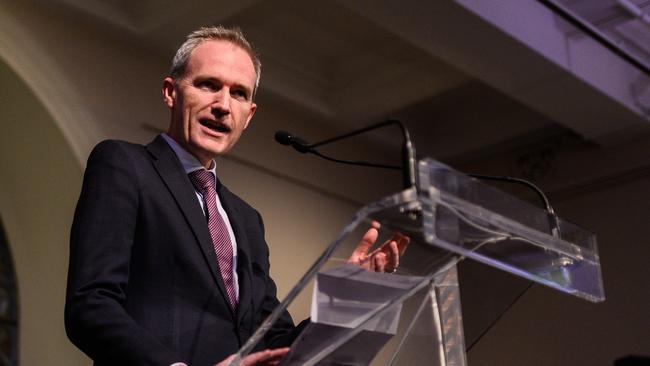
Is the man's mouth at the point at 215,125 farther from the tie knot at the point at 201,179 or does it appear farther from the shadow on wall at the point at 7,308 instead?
the shadow on wall at the point at 7,308

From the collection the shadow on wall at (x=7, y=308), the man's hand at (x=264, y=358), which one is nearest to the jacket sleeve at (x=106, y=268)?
the man's hand at (x=264, y=358)

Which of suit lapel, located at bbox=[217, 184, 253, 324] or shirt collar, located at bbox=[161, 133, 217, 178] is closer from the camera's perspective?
suit lapel, located at bbox=[217, 184, 253, 324]

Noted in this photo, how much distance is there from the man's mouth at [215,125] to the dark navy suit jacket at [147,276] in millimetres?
159

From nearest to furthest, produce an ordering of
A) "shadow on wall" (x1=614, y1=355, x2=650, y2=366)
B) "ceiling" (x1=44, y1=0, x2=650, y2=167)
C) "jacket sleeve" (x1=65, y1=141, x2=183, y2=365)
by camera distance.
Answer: "shadow on wall" (x1=614, y1=355, x2=650, y2=366), "jacket sleeve" (x1=65, y1=141, x2=183, y2=365), "ceiling" (x1=44, y1=0, x2=650, y2=167)

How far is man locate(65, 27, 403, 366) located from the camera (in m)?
1.50

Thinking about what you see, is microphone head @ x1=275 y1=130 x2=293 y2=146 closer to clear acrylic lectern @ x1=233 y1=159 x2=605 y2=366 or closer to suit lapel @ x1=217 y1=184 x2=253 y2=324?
suit lapel @ x1=217 y1=184 x2=253 y2=324

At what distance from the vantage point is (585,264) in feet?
5.46

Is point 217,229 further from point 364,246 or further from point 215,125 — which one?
point 364,246

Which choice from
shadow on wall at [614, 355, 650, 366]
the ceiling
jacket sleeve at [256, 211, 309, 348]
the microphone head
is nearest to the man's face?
the microphone head

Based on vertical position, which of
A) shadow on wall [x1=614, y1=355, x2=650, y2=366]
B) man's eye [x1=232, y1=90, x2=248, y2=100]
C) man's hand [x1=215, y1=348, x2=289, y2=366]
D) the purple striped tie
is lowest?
shadow on wall [x1=614, y1=355, x2=650, y2=366]

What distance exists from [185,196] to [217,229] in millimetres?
98

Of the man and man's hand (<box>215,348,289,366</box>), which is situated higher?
the man

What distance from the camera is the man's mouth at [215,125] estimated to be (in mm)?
1926

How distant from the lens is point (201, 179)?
6.20 ft
